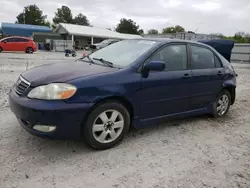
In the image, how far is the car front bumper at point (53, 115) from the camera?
262cm

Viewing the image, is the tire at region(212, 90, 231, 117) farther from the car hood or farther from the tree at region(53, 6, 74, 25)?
the tree at region(53, 6, 74, 25)

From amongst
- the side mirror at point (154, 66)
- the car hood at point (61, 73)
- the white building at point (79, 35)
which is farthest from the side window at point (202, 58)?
the white building at point (79, 35)

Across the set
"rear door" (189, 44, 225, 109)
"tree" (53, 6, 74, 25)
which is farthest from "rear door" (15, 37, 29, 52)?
"tree" (53, 6, 74, 25)

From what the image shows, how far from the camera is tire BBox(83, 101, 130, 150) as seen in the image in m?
2.89

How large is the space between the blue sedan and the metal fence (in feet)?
79.7

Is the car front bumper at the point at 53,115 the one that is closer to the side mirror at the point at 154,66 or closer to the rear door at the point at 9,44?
the side mirror at the point at 154,66

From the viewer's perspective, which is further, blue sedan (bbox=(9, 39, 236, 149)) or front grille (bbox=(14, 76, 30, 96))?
front grille (bbox=(14, 76, 30, 96))

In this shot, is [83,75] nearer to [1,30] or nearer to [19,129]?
[19,129]

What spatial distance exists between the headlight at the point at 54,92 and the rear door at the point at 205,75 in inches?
89.8

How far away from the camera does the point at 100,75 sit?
9.74 ft

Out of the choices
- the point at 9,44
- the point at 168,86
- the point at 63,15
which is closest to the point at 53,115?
the point at 168,86

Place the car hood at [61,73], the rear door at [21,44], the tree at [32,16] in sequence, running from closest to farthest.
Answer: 1. the car hood at [61,73]
2. the rear door at [21,44]
3. the tree at [32,16]

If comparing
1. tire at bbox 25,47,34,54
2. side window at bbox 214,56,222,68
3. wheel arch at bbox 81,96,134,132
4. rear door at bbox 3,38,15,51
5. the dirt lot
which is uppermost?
rear door at bbox 3,38,15,51

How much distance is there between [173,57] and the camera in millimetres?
3801
